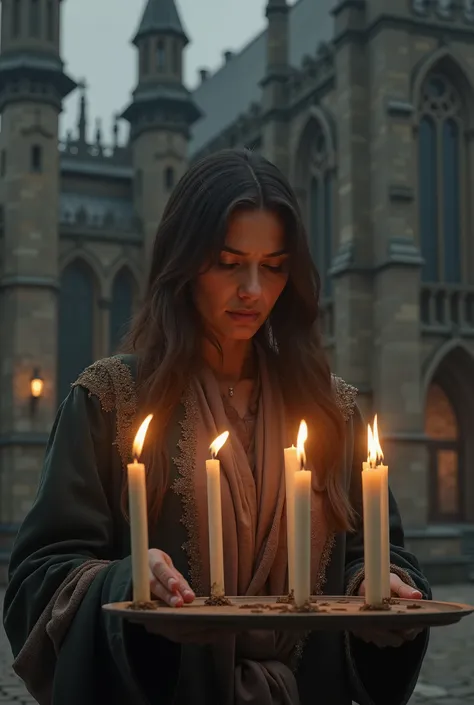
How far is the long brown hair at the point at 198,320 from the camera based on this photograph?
6.63 ft

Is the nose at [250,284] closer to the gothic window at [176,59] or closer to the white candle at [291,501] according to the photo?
the white candle at [291,501]

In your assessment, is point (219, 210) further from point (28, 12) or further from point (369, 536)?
point (28, 12)

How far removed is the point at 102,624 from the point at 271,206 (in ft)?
2.59

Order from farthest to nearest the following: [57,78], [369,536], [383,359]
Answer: [57,78]
[383,359]
[369,536]

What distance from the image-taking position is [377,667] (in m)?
2.00

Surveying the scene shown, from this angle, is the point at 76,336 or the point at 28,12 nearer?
the point at 28,12

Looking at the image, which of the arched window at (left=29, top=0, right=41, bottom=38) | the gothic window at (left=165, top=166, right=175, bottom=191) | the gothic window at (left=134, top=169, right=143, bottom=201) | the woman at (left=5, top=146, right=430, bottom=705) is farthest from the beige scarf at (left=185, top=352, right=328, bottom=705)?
the gothic window at (left=134, top=169, right=143, bottom=201)

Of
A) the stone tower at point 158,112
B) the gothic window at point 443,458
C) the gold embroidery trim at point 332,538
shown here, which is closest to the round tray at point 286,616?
the gold embroidery trim at point 332,538

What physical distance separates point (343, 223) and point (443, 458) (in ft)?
17.1

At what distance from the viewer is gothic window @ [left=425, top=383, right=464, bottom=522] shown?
22.7m

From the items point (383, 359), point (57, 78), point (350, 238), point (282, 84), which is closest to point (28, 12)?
point (57, 78)

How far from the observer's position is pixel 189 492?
6.57 feet

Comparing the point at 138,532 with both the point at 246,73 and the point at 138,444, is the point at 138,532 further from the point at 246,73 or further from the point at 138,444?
the point at 246,73

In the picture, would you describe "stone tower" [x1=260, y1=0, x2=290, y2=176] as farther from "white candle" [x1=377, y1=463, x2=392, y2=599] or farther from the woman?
"white candle" [x1=377, y1=463, x2=392, y2=599]
